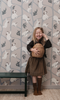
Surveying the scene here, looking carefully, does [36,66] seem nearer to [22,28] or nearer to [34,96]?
[34,96]

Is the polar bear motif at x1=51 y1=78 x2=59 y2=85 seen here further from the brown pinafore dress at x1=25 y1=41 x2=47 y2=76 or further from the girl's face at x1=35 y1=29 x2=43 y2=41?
the girl's face at x1=35 y1=29 x2=43 y2=41

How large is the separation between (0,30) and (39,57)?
0.90 meters

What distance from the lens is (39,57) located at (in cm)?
177

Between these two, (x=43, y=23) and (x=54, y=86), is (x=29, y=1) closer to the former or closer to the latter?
(x=43, y=23)

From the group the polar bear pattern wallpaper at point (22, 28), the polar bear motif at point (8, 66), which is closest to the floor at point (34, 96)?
the polar bear pattern wallpaper at point (22, 28)

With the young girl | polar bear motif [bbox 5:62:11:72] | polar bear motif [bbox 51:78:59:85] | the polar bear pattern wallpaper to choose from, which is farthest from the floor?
polar bear motif [bbox 5:62:11:72]

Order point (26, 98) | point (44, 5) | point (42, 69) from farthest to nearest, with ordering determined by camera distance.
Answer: point (44, 5)
point (42, 69)
point (26, 98)

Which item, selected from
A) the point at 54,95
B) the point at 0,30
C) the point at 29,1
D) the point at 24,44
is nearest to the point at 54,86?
the point at 54,95

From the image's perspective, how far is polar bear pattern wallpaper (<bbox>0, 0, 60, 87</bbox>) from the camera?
1938mm

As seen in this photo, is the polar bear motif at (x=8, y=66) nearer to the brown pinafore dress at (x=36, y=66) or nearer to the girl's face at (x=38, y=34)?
the brown pinafore dress at (x=36, y=66)

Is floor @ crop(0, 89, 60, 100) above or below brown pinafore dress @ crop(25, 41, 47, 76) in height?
below

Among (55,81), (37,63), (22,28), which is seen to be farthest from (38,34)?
(55,81)

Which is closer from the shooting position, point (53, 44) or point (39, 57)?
point (39, 57)

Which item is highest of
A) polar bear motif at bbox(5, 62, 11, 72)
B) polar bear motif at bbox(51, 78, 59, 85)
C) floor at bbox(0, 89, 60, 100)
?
polar bear motif at bbox(5, 62, 11, 72)
